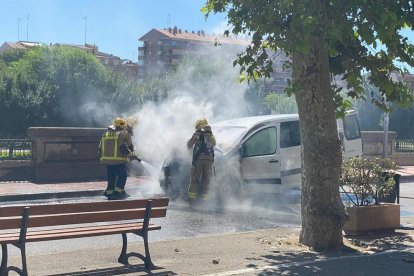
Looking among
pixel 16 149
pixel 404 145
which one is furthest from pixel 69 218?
pixel 404 145

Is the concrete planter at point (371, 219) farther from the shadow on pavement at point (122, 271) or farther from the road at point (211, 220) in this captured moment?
the shadow on pavement at point (122, 271)

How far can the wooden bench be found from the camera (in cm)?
623

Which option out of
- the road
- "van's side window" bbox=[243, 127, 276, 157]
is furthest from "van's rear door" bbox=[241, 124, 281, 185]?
the road

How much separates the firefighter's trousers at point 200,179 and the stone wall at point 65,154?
5.55m

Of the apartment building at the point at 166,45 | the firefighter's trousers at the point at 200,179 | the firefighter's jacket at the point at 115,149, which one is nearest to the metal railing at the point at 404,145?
the firefighter's trousers at the point at 200,179

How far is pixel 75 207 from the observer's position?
21.9 feet

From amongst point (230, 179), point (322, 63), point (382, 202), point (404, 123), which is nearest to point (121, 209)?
point (322, 63)

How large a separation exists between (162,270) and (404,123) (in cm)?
5141

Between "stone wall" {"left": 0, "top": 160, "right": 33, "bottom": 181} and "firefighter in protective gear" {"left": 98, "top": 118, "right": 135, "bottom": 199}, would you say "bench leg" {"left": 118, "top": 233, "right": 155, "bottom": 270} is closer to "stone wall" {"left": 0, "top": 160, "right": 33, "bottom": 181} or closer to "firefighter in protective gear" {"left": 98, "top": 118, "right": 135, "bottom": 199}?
"firefighter in protective gear" {"left": 98, "top": 118, "right": 135, "bottom": 199}

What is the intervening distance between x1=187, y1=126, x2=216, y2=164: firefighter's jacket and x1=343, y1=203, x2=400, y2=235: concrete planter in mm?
3959

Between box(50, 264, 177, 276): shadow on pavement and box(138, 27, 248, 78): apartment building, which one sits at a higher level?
box(138, 27, 248, 78): apartment building

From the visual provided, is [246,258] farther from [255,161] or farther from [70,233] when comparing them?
[255,161]

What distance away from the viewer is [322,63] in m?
8.53

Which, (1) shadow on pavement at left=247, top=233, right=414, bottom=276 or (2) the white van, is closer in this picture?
(1) shadow on pavement at left=247, top=233, right=414, bottom=276
